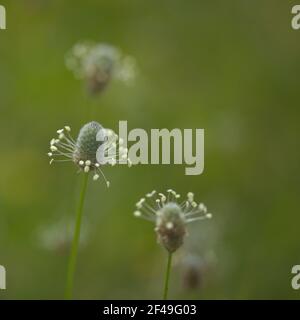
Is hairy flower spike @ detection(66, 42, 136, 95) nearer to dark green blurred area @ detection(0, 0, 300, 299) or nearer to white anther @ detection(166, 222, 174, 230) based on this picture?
dark green blurred area @ detection(0, 0, 300, 299)

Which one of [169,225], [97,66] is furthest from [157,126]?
[169,225]

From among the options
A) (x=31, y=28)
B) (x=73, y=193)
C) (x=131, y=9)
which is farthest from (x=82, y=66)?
(x=131, y=9)

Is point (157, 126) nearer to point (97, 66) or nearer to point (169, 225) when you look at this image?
point (97, 66)

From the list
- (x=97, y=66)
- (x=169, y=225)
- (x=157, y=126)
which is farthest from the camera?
(x=157, y=126)

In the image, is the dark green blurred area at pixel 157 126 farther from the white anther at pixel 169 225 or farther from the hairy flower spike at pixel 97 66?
the white anther at pixel 169 225

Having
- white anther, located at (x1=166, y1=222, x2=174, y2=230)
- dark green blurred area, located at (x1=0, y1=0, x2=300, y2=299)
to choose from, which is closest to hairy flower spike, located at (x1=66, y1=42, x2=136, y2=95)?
dark green blurred area, located at (x1=0, y1=0, x2=300, y2=299)

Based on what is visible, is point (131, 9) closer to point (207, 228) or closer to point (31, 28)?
point (31, 28)

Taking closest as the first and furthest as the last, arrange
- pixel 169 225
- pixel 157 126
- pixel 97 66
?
pixel 169 225
pixel 97 66
pixel 157 126
